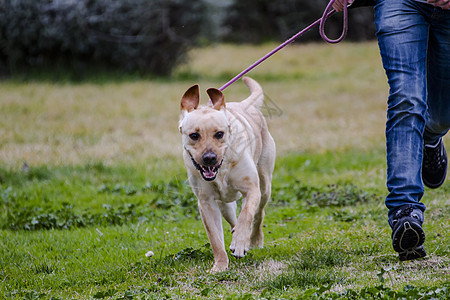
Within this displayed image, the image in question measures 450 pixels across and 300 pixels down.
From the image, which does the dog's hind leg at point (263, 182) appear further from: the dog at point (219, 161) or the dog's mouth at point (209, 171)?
the dog's mouth at point (209, 171)

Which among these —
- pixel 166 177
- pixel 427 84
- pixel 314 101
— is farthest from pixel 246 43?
pixel 427 84

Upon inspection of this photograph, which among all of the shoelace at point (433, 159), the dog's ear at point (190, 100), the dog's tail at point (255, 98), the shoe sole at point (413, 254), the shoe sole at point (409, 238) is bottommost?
the shoe sole at point (413, 254)

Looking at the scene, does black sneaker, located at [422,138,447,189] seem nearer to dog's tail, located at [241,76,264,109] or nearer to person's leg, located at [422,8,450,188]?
person's leg, located at [422,8,450,188]

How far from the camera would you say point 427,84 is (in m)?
4.41

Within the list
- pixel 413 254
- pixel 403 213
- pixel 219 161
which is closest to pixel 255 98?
pixel 219 161

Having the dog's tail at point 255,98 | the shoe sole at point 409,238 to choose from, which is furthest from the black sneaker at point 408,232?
the dog's tail at point 255,98

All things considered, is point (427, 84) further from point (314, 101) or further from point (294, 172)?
point (314, 101)

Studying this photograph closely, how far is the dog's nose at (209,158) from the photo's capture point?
399 centimetres

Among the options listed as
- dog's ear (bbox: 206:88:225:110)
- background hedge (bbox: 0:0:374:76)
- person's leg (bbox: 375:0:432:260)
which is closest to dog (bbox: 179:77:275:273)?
dog's ear (bbox: 206:88:225:110)

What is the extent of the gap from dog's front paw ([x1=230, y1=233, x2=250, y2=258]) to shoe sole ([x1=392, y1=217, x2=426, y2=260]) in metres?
0.95

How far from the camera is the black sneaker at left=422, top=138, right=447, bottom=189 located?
5.17 metres

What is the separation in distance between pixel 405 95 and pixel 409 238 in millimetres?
887

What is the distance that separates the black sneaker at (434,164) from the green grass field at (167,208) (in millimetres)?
341

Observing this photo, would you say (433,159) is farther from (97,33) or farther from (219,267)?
(97,33)
